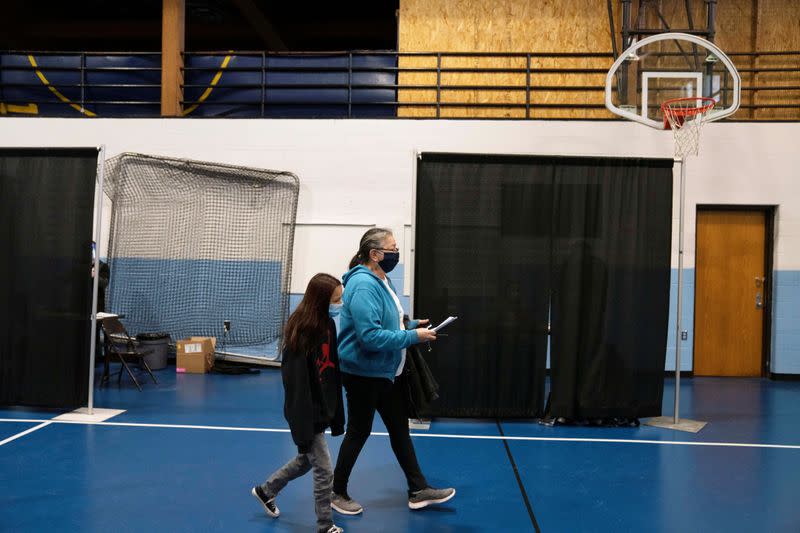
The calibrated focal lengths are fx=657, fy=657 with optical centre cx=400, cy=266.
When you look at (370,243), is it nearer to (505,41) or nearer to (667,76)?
(667,76)

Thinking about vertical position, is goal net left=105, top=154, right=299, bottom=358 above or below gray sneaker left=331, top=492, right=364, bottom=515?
above

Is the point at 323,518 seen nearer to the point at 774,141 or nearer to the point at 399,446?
the point at 399,446

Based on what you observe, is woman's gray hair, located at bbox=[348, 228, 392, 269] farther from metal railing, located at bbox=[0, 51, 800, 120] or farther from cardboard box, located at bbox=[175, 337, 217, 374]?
metal railing, located at bbox=[0, 51, 800, 120]

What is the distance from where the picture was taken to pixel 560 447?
506 cm

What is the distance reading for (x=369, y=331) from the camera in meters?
3.32

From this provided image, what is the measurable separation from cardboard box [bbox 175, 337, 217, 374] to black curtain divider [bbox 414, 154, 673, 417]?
3.65 m

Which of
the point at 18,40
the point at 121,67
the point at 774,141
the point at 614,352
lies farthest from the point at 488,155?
the point at 18,40

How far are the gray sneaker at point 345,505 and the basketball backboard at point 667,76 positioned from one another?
14.5 ft

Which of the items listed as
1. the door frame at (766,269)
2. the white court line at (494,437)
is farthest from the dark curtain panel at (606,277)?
the door frame at (766,269)

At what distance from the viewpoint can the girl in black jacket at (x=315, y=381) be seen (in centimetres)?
312

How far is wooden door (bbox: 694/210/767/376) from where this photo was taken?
8.55 m

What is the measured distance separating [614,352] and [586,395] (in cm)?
44

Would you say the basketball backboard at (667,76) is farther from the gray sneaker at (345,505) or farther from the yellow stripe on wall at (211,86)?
the yellow stripe on wall at (211,86)

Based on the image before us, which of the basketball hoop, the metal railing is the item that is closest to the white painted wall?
the metal railing
